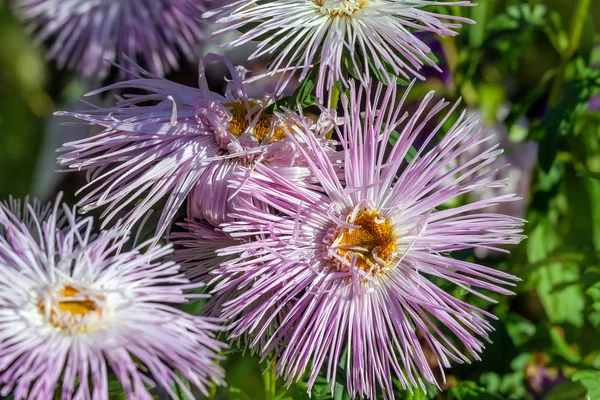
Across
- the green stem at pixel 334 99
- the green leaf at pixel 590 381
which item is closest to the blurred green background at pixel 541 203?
the green leaf at pixel 590 381

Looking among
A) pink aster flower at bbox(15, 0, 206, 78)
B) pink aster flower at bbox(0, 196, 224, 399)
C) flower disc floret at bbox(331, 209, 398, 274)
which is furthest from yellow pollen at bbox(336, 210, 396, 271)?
pink aster flower at bbox(15, 0, 206, 78)

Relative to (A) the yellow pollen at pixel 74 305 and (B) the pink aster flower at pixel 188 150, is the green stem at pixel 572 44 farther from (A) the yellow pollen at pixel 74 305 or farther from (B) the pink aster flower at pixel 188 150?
(A) the yellow pollen at pixel 74 305

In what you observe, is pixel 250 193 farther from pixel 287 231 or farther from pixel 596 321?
pixel 596 321

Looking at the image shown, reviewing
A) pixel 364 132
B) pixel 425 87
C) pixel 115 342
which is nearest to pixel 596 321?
pixel 425 87

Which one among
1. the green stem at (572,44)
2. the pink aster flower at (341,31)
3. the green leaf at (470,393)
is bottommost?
the green leaf at (470,393)

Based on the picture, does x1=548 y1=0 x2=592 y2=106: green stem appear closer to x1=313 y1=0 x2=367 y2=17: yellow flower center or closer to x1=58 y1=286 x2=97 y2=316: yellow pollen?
x1=313 y1=0 x2=367 y2=17: yellow flower center

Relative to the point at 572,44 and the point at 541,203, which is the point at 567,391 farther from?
the point at 572,44

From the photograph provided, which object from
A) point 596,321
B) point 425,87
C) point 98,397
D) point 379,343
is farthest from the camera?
point 425,87

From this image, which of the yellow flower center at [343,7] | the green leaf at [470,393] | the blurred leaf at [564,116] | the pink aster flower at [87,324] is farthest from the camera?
the blurred leaf at [564,116]
